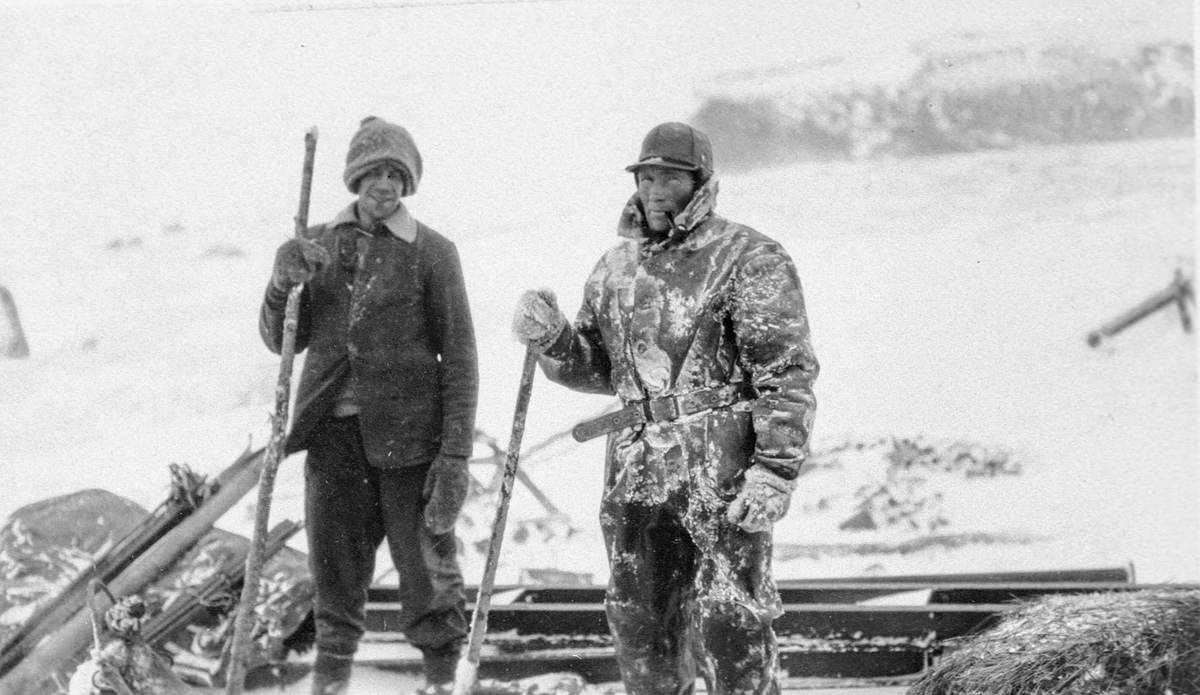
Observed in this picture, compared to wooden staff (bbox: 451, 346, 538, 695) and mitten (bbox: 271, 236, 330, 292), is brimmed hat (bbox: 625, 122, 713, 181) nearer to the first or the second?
wooden staff (bbox: 451, 346, 538, 695)

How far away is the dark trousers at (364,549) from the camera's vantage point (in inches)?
173

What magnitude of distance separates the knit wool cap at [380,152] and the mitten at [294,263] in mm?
274

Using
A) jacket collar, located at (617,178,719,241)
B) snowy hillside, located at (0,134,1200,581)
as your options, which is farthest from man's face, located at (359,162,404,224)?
jacket collar, located at (617,178,719,241)

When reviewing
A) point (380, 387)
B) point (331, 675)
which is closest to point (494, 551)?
point (380, 387)

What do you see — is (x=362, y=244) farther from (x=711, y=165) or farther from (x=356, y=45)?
(x=711, y=165)

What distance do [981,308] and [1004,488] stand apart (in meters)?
0.64

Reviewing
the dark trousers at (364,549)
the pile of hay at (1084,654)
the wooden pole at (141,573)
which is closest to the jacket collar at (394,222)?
the dark trousers at (364,549)

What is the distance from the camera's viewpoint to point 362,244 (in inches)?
171

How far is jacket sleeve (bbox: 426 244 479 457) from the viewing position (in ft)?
14.3

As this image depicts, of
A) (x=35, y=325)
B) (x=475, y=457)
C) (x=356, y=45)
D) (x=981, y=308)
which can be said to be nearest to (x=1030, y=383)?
(x=981, y=308)

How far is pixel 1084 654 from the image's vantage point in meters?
4.08

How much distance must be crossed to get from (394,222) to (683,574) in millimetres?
1476

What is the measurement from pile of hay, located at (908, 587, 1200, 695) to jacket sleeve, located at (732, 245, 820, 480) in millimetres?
1042

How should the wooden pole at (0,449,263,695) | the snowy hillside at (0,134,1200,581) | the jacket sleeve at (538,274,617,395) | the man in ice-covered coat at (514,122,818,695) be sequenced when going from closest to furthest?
the man in ice-covered coat at (514,122,818,695) → the jacket sleeve at (538,274,617,395) → the wooden pole at (0,449,263,695) → the snowy hillside at (0,134,1200,581)
